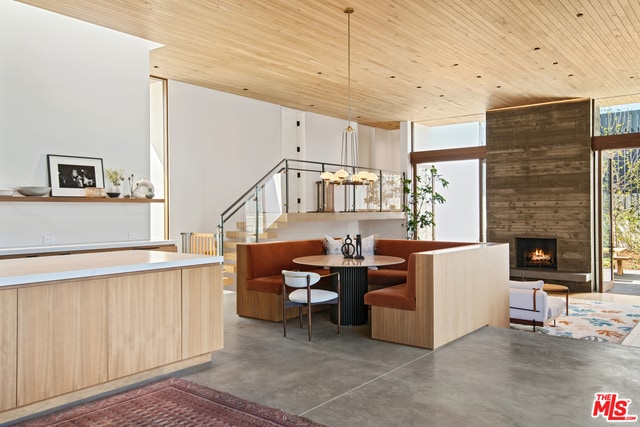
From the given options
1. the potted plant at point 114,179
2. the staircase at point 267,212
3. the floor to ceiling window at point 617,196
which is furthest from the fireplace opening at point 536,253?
the potted plant at point 114,179

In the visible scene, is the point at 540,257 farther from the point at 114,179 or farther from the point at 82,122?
the point at 82,122

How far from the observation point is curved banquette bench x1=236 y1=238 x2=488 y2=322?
606 centimetres

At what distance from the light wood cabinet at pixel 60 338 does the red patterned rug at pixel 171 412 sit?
0.57 ft

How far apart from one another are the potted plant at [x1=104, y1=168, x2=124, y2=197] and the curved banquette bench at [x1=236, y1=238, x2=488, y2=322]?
1.83 meters

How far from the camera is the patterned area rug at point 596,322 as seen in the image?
6072mm

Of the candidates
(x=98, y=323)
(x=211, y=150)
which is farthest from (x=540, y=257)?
(x=98, y=323)

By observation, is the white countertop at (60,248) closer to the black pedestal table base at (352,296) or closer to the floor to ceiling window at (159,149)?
the black pedestal table base at (352,296)

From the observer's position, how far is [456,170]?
12.3m

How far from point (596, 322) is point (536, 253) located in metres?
3.72

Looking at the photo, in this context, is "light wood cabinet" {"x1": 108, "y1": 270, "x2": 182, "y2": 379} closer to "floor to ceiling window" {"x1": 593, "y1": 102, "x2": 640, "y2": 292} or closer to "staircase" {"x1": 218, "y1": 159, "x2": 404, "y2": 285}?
"staircase" {"x1": 218, "y1": 159, "x2": 404, "y2": 285}

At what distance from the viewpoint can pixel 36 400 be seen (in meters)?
3.10

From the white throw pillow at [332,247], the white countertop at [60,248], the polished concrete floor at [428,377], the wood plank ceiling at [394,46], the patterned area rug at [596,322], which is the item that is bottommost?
the patterned area rug at [596,322]

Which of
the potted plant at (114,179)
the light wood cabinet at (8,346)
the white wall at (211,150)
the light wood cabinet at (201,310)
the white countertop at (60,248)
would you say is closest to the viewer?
the light wood cabinet at (8,346)

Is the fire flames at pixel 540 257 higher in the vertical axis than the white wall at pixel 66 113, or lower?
lower
